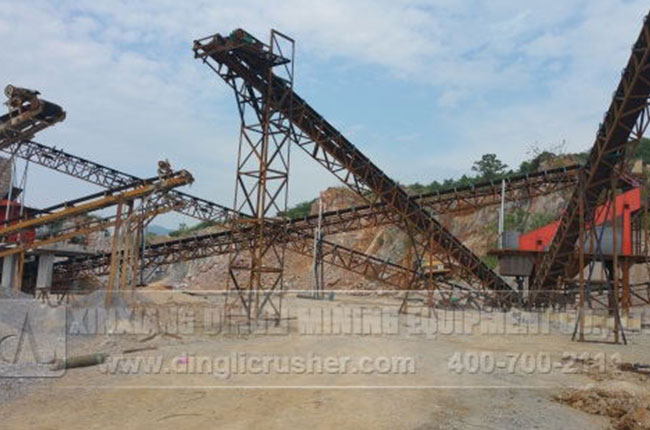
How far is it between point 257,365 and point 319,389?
2195mm

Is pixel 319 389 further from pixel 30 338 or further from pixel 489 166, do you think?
pixel 489 166

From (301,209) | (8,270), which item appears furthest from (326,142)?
(301,209)

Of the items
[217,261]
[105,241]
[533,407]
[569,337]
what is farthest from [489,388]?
[217,261]

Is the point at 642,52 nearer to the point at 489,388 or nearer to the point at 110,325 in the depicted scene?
the point at 489,388

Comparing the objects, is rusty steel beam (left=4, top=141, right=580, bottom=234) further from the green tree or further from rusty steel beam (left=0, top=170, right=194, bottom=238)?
the green tree

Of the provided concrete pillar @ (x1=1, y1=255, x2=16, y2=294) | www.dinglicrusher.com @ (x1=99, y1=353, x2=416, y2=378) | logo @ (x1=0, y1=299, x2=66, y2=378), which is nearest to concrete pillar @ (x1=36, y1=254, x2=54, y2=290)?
concrete pillar @ (x1=1, y1=255, x2=16, y2=294)

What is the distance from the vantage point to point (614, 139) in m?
15.4

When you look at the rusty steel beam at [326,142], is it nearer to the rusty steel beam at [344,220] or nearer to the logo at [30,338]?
the rusty steel beam at [344,220]

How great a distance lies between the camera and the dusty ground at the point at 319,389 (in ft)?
21.8

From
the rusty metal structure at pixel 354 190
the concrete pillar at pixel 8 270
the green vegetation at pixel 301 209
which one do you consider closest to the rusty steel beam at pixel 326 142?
the rusty metal structure at pixel 354 190

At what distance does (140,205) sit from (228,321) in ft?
16.8

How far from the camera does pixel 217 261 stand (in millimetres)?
58188

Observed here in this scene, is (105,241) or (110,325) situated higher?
(105,241)

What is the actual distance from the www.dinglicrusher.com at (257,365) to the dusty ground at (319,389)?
8cm
